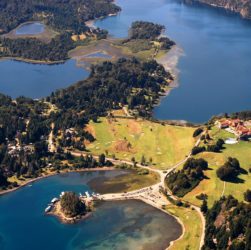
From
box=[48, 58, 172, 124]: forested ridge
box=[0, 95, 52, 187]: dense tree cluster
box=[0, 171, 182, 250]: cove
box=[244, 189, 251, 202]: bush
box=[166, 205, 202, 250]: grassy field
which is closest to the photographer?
box=[166, 205, 202, 250]: grassy field

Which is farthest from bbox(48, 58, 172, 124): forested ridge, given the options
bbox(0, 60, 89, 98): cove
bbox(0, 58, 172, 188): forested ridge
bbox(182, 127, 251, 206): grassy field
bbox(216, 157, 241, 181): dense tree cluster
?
bbox(216, 157, 241, 181): dense tree cluster

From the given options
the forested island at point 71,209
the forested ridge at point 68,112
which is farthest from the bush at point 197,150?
the forested island at point 71,209

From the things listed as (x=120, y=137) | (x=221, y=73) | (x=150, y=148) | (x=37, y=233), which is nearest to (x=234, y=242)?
(x=37, y=233)

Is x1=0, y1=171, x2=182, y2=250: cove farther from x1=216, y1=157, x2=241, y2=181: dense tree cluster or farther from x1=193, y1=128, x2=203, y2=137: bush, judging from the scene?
x1=193, y1=128, x2=203, y2=137: bush

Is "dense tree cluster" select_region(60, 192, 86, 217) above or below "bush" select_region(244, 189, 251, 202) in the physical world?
below

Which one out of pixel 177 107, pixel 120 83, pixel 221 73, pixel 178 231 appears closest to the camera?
pixel 178 231

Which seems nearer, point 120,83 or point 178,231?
point 178,231

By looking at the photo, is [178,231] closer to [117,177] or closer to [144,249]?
[144,249]
